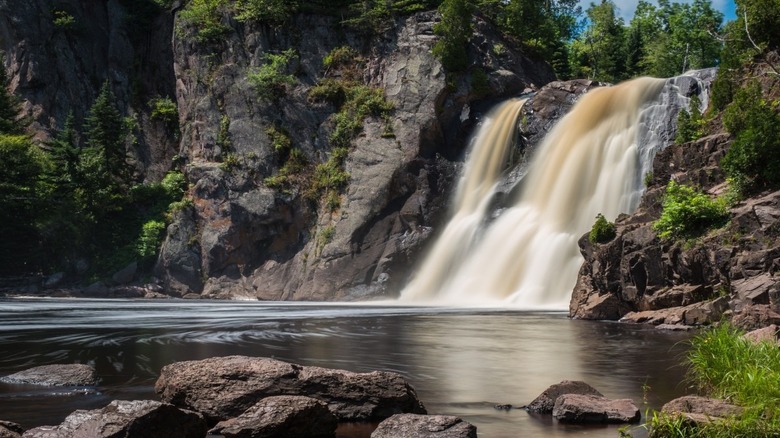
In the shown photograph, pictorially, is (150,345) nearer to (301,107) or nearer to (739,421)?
(739,421)

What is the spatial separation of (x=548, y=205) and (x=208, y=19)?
94.8ft

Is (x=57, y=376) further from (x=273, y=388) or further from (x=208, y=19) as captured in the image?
(x=208, y=19)

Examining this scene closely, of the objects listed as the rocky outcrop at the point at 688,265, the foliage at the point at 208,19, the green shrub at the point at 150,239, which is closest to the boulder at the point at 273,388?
the rocky outcrop at the point at 688,265

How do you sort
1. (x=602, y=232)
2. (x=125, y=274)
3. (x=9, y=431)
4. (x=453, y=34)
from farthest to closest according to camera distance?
(x=125, y=274)
(x=453, y=34)
(x=602, y=232)
(x=9, y=431)

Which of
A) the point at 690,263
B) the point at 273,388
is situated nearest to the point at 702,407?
the point at 273,388

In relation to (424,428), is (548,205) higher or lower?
higher

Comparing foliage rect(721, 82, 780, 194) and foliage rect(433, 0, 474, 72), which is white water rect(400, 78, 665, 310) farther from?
foliage rect(721, 82, 780, 194)

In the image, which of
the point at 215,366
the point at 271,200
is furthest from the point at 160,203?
the point at 215,366

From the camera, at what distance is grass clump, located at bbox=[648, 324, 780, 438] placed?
767cm

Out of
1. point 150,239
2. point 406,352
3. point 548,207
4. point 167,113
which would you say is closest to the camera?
point 406,352

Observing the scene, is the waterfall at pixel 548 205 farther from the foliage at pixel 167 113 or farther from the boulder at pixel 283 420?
the foliage at pixel 167 113

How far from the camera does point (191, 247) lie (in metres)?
49.2

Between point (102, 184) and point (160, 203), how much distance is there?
3.94m

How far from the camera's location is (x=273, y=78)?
5003 cm
